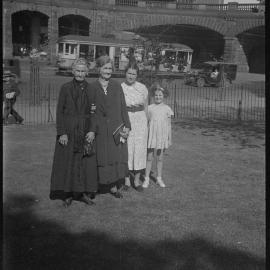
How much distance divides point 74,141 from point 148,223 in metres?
1.22

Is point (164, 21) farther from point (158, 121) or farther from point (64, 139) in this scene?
point (64, 139)

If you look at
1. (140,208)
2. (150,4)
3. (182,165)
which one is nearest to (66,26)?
(150,4)

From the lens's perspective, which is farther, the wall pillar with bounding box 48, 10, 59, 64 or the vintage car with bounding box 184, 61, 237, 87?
the wall pillar with bounding box 48, 10, 59, 64

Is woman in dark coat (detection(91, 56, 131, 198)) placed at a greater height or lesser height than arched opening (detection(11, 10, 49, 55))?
lesser

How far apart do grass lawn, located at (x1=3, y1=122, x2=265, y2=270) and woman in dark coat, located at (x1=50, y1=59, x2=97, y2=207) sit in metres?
0.34

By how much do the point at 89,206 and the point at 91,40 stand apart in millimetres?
24817

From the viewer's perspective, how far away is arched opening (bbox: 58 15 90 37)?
→ 36.0 m

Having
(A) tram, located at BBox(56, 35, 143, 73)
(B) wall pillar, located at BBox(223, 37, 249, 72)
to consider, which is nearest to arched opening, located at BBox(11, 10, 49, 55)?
(A) tram, located at BBox(56, 35, 143, 73)

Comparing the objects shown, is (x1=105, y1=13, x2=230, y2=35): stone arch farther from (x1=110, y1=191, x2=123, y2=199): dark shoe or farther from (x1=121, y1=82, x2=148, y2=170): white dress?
(x1=110, y1=191, x2=123, y2=199): dark shoe

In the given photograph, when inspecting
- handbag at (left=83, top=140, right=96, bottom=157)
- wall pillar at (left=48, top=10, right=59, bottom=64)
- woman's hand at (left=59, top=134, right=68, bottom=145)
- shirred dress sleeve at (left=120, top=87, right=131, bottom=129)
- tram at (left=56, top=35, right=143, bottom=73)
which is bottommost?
handbag at (left=83, top=140, right=96, bottom=157)

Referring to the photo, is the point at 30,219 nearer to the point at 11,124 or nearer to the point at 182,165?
the point at 182,165

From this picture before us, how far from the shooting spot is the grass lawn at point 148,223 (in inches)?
148

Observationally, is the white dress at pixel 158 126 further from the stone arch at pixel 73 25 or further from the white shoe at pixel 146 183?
the stone arch at pixel 73 25

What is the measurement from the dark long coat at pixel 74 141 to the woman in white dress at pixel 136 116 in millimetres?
660
